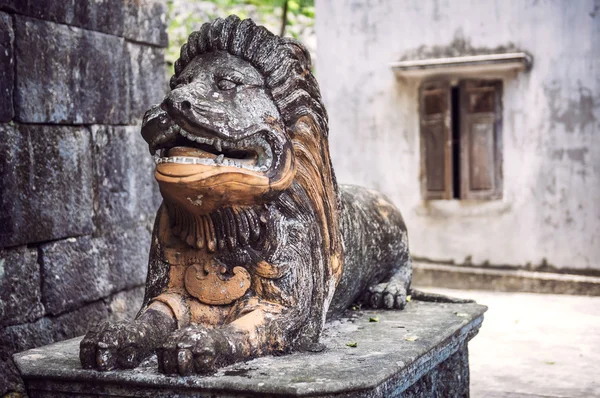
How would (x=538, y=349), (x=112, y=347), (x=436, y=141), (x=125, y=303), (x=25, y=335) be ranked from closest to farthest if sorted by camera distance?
(x=112, y=347), (x=25, y=335), (x=125, y=303), (x=538, y=349), (x=436, y=141)

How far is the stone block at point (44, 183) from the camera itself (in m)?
4.28

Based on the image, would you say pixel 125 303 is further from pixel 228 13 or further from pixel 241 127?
pixel 228 13

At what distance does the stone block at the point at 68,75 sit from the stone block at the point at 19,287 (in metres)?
0.69

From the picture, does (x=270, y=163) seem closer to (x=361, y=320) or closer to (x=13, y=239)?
(x=361, y=320)

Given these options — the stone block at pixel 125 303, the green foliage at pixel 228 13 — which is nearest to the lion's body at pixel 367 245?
the stone block at pixel 125 303

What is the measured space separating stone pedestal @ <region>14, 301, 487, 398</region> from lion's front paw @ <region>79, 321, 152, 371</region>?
0.04 meters

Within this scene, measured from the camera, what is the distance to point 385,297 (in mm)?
4113

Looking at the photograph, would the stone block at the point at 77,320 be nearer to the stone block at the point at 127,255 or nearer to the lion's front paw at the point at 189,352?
the stone block at the point at 127,255

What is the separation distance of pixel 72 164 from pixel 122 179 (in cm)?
47

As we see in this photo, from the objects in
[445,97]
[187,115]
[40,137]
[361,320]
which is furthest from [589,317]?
[187,115]

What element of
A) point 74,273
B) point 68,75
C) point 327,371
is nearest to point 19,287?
point 74,273

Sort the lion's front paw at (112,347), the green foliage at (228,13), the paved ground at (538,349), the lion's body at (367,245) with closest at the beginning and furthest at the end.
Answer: the lion's front paw at (112,347) → the lion's body at (367,245) → the paved ground at (538,349) → the green foliage at (228,13)

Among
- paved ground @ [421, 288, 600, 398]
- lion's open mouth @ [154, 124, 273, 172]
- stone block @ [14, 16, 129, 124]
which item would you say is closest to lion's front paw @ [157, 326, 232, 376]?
lion's open mouth @ [154, 124, 273, 172]

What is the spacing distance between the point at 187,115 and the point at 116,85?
2.29 metres
